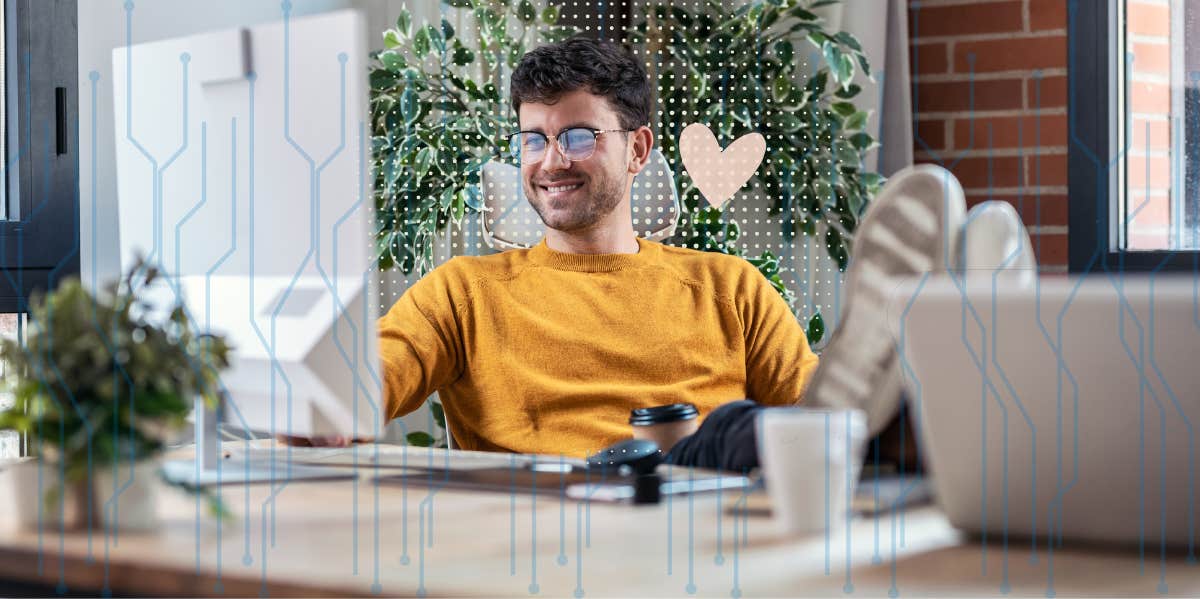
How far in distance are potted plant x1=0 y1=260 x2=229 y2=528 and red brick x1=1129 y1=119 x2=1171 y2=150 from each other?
2331 millimetres

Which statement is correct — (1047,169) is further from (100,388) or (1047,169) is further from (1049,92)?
(100,388)

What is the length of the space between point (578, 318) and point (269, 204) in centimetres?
89

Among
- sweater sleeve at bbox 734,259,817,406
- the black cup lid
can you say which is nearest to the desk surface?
the black cup lid

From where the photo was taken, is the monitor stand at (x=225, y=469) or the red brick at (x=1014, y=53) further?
the red brick at (x=1014, y=53)

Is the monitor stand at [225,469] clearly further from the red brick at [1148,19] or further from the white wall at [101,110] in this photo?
the red brick at [1148,19]

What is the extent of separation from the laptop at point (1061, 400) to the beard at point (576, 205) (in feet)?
3.69

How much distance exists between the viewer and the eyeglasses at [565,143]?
76.5 inches

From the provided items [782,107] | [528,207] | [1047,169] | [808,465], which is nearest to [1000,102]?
[1047,169]

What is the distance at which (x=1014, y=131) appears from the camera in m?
2.74

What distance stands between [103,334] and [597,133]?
1.27m

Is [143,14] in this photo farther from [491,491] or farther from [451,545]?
[451,545]

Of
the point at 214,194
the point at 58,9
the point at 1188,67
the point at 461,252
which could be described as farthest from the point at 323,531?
the point at 1188,67

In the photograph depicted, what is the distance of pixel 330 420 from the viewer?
1.07 m

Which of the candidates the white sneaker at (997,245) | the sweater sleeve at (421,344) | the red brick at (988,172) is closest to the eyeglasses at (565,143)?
the sweater sleeve at (421,344)
